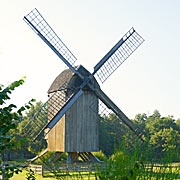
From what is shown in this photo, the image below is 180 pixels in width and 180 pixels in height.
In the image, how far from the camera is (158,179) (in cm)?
187

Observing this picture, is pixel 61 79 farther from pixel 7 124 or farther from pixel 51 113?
pixel 7 124

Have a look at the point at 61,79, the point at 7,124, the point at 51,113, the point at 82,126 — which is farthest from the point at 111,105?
the point at 7,124

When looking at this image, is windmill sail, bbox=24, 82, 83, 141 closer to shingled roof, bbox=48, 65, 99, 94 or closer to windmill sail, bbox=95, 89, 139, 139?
shingled roof, bbox=48, 65, 99, 94

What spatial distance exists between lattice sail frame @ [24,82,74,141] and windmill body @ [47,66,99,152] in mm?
139

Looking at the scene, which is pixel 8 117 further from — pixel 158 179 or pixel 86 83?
pixel 86 83

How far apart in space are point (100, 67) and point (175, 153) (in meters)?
14.1

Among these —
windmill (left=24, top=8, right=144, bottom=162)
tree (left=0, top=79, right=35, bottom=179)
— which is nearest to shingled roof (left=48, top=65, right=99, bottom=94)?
windmill (left=24, top=8, right=144, bottom=162)

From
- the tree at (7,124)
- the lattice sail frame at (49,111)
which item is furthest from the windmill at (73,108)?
the tree at (7,124)

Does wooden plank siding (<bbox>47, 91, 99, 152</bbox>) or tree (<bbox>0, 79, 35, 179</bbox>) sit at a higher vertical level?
wooden plank siding (<bbox>47, 91, 99, 152</bbox>)

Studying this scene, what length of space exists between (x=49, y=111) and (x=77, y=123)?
150cm

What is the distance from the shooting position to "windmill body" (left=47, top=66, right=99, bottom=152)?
1525cm

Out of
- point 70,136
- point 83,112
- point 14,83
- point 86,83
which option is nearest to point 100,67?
point 86,83

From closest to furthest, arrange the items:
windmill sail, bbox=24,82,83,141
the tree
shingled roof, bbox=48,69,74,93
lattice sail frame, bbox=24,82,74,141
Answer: the tree < windmill sail, bbox=24,82,83,141 < lattice sail frame, bbox=24,82,74,141 < shingled roof, bbox=48,69,74,93

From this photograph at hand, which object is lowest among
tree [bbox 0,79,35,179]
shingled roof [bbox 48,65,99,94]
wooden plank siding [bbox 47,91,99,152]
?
tree [bbox 0,79,35,179]
